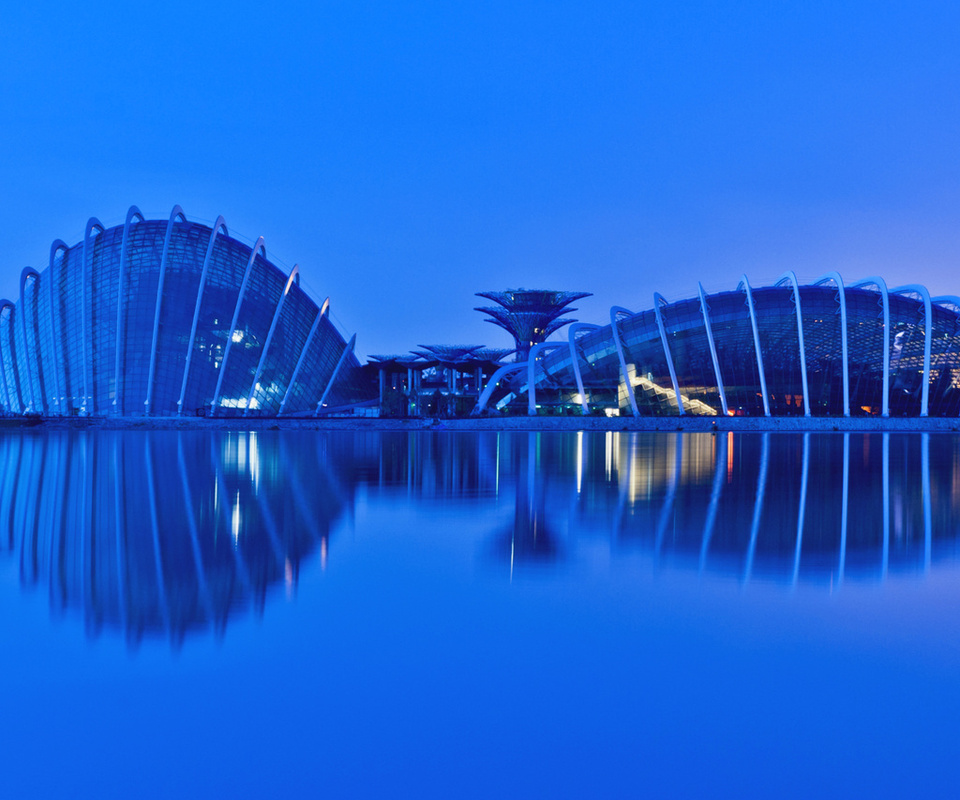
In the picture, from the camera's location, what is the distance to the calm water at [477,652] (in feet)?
14.8

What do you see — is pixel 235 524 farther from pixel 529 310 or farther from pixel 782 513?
pixel 529 310

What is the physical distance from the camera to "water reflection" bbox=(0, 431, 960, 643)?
29.0 ft

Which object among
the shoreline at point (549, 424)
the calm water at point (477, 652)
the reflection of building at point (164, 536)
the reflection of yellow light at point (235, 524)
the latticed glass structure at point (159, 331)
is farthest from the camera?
the latticed glass structure at point (159, 331)

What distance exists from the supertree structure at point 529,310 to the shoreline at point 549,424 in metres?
35.8

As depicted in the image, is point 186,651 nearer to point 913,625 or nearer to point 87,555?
point 87,555

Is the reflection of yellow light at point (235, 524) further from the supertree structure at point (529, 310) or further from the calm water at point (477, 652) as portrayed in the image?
the supertree structure at point (529, 310)

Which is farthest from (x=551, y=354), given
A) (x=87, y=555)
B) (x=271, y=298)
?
(x=87, y=555)

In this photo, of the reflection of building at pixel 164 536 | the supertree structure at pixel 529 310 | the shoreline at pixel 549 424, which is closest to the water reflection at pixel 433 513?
the reflection of building at pixel 164 536

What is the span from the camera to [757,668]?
6043 millimetres

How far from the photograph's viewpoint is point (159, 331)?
79.9 meters

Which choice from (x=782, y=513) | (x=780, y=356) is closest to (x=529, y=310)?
(x=780, y=356)

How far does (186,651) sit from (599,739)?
317cm

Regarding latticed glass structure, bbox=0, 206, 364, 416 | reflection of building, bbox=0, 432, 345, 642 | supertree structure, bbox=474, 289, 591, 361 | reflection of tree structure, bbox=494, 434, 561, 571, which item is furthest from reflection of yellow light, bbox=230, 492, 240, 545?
supertree structure, bbox=474, 289, 591, 361

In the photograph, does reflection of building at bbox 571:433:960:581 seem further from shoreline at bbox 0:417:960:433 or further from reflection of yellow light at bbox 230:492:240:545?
shoreline at bbox 0:417:960:433
